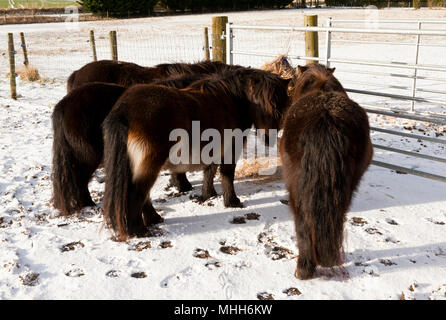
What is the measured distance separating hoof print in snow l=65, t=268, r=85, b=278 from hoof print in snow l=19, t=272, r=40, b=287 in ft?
0.68

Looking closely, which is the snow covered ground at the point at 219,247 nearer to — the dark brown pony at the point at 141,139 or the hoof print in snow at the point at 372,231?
the hoof print in snow at the point at 372,231

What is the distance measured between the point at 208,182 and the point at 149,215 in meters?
0.74

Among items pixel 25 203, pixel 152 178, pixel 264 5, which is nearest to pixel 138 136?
pixel 152 178

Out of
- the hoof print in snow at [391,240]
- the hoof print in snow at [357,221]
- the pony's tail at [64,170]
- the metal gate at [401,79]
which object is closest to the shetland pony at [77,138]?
the pony's tail at [64,170]

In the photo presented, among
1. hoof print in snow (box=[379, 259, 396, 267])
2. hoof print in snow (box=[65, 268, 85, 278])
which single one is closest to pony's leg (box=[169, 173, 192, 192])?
hoof print in snow (box=[65, 268, 85, 278])

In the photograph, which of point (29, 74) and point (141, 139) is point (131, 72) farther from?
point (29, 74)

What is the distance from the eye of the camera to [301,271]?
8.93ft

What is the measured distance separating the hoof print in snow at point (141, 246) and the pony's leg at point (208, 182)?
950 mm

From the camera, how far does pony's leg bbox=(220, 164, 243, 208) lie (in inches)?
152

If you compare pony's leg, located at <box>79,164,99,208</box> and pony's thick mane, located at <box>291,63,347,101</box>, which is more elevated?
pony's thick mane, located at <box>291,63,347,101</box>

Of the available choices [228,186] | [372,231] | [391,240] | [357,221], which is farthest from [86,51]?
[391,240]

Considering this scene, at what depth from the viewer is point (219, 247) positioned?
3.22m

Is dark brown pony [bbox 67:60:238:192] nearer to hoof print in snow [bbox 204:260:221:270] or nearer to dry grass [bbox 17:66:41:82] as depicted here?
hoof print in snow [bbox 204:260:221:270]
